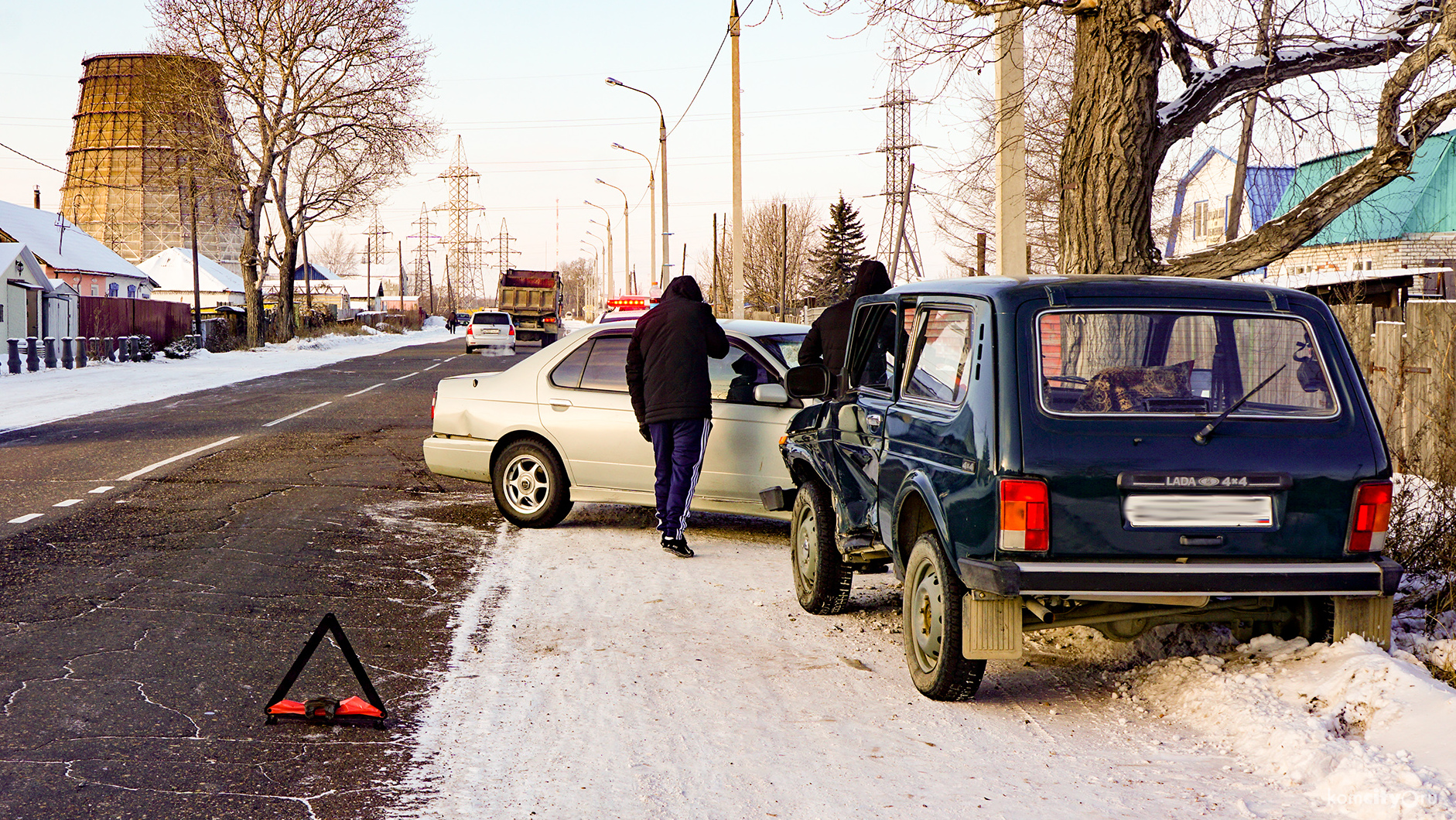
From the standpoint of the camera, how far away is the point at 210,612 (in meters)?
6.54

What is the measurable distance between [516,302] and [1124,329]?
167ft

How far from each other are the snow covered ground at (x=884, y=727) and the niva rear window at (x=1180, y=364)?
1044mm

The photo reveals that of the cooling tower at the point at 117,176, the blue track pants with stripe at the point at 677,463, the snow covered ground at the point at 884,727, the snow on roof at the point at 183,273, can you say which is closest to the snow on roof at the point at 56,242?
the snow on roof at the point at 183,273

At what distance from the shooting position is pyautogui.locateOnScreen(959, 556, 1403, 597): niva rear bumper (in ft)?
14.7

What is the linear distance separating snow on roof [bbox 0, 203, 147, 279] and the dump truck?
78.4ft

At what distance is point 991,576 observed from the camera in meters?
4.52

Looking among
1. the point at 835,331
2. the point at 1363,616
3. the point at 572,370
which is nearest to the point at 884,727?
the point at 1363,616

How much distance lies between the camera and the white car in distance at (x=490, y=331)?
155 ft

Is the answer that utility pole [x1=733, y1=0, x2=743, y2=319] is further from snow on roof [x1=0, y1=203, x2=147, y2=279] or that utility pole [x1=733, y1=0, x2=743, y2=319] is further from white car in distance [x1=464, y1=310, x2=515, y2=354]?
snow on roof [x1=0, y1=203, x2=147, y2=279]

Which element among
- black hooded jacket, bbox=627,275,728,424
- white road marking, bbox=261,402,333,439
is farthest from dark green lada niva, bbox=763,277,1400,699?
white road marking, bbox=261,402,333,439

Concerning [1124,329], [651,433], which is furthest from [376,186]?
[1124,329]

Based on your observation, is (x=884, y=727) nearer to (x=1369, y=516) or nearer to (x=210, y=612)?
(x=1369, y=516)

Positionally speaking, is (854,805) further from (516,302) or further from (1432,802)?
(516,302)

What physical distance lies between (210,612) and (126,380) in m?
25.7
